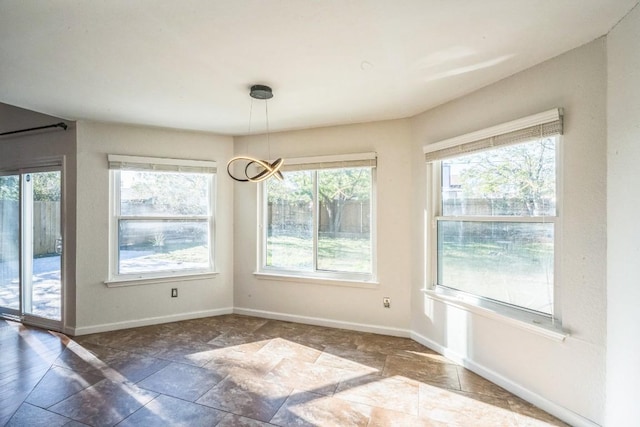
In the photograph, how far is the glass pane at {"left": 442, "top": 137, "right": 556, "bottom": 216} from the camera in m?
2.28

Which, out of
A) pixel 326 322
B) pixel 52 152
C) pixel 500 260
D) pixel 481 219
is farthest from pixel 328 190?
pixel 52 152

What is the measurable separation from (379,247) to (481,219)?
1.18 meters

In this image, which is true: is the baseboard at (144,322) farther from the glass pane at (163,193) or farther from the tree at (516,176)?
the tree at (516,176)

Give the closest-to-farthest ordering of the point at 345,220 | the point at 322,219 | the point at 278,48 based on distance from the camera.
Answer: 1. the point at 278,48
2. the point at 345,220
3. the point at 322,219

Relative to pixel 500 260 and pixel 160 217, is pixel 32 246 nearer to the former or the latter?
pixel 160 217

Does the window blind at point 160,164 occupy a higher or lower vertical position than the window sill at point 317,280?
higher

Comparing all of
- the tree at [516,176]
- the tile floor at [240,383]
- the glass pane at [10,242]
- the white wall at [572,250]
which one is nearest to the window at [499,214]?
the tree at [516,176]

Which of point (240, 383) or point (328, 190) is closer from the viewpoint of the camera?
point (240, 383)

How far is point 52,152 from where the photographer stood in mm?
3701

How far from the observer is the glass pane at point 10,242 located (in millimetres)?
4000

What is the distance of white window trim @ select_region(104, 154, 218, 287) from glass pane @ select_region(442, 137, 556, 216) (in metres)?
2.89

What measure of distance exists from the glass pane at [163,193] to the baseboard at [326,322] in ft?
4.83

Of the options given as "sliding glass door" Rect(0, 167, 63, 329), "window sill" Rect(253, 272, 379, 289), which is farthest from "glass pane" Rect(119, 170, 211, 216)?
"window sill" Rect(253, 272, 379, 289)

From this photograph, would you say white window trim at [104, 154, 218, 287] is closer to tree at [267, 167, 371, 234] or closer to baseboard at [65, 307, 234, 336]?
baseboard at [65, 307, 234, 336]
